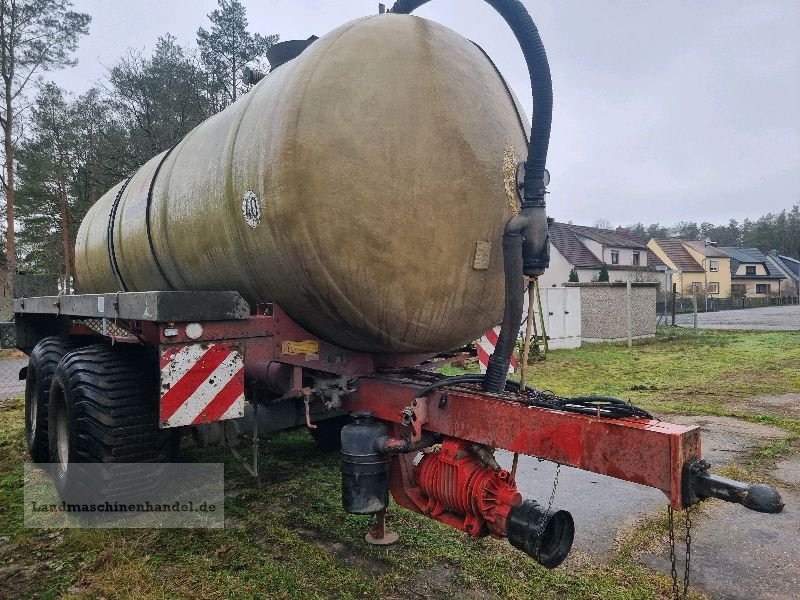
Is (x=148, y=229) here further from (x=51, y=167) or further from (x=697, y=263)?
(x=697, y=263)

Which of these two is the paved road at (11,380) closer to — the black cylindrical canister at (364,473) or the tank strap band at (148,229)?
the tank strap band at (148,229)

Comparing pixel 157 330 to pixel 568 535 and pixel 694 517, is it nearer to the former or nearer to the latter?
pixel 568 535

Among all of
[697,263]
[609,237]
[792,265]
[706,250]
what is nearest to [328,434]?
[609,237]

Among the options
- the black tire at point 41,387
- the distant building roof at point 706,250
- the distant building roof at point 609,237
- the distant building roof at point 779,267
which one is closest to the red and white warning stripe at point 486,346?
the black tire at point 41,387

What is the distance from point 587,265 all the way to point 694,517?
36088 millimetres

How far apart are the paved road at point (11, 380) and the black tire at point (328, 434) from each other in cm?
504

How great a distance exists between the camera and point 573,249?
39.8m

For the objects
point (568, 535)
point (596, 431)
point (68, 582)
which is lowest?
point (68, 582)

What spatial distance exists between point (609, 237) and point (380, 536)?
1714 inches

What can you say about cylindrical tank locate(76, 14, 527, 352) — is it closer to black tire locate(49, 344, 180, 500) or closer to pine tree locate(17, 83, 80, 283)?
black tire locate(49, 344, 180, 500)

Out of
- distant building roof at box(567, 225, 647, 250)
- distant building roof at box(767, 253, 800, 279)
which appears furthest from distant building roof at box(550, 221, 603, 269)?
distant building roof at box(767, 253, 800, 279)

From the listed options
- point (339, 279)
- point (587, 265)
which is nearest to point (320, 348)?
point (339, 279)

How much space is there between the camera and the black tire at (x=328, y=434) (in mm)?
5316

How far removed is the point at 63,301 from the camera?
A: 4.95m
